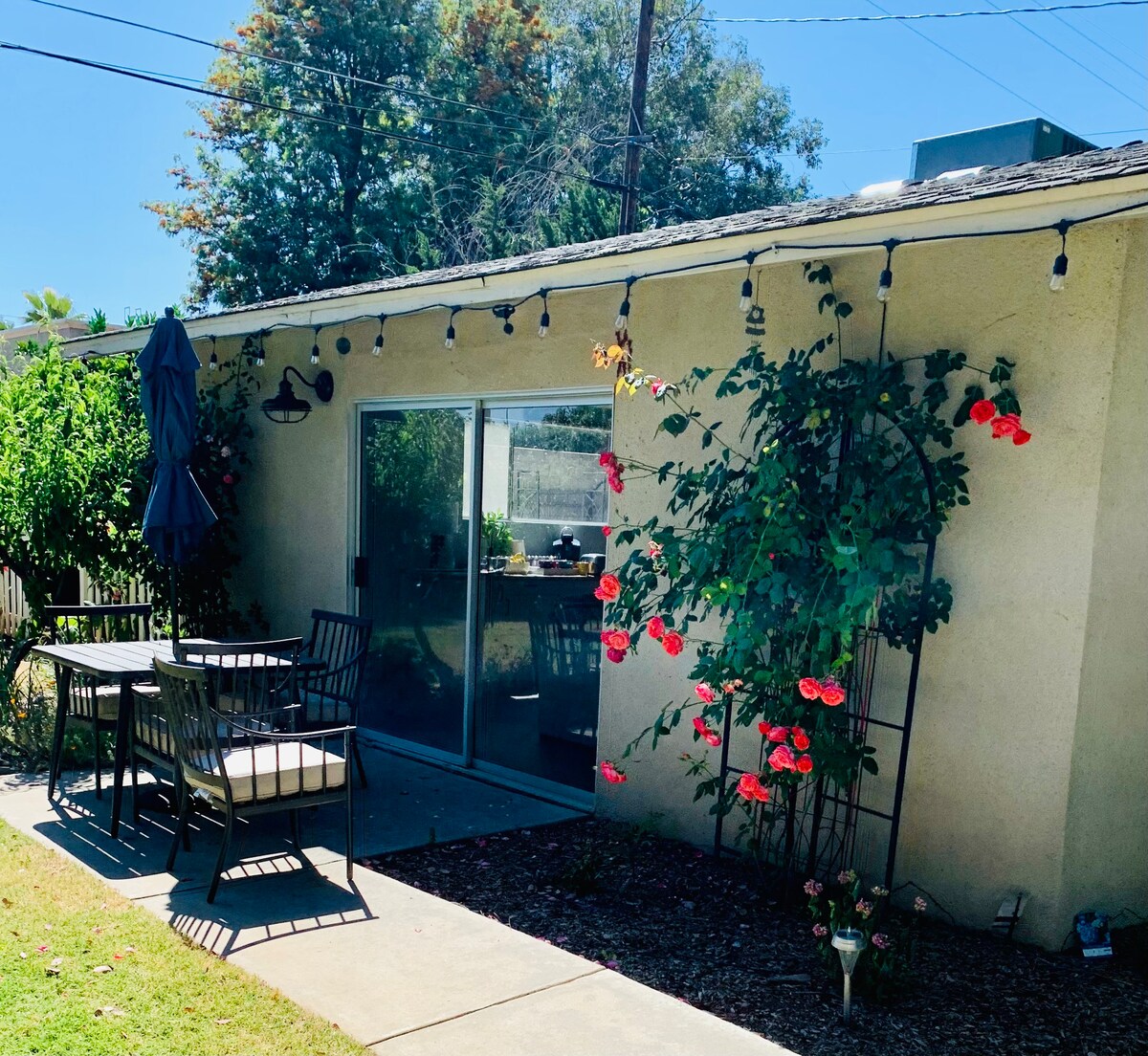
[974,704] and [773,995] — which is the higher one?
[974,704]

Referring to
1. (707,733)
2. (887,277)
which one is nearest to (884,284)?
(887,277)

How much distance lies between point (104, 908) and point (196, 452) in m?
5.15

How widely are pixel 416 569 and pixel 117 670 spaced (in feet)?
8.21

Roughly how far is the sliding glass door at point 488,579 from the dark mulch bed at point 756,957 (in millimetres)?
1134

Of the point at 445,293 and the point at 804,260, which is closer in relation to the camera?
the point at 804,260

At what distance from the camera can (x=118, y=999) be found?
361cm

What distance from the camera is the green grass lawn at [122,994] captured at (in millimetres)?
3350

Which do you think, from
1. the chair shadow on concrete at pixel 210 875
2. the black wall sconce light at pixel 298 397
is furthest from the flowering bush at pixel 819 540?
the black wall sconce light at pixel 298 397

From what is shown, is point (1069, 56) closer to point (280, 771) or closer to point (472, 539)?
point (472, 539)

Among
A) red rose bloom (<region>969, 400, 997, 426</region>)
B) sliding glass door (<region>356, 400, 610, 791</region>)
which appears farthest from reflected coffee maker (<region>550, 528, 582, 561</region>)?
red rose bloom (<region>969, 400, 997, 426</region>)

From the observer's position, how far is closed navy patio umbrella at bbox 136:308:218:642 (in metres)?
6.15

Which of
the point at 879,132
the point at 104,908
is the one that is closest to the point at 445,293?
the point at 104,908

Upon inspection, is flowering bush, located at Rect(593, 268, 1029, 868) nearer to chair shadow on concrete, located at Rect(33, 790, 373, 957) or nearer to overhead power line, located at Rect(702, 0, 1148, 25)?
chair shadow on concrete, located at Rect(33, 790, 373, 957)

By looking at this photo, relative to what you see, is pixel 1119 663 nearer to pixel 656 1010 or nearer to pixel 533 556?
pixel 656 1010
